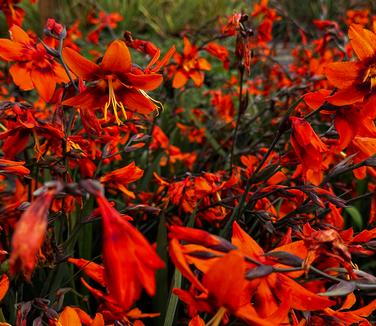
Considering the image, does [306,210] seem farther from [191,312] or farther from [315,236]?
[315,236]

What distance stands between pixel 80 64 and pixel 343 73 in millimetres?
556

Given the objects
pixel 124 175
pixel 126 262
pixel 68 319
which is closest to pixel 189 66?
pixel 124 175

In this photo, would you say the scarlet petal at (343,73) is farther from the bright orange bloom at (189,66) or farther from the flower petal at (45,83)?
the bright orange bloom at (189,66)

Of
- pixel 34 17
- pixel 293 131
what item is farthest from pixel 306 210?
pixel 34 17

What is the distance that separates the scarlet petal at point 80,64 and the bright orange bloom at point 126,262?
0.48 meters

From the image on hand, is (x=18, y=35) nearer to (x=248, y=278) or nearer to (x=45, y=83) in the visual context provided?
(x=45, y=83)

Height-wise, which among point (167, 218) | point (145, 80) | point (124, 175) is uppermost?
point (145, 80)

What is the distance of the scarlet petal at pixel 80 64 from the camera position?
1.09 metres

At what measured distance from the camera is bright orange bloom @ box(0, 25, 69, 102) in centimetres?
146

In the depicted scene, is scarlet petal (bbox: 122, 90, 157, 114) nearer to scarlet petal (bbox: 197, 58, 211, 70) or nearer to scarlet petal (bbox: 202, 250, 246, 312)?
scarlet petal (bbox: 202, 250, 246, 312)

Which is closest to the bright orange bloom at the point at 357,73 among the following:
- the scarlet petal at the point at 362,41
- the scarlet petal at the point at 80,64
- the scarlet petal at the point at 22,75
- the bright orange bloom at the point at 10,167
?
the scarlet petal at the point at 362,41

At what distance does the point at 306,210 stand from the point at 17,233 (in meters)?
0.91

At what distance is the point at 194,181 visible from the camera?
168 centimetres

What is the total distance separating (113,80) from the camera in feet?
3.85
